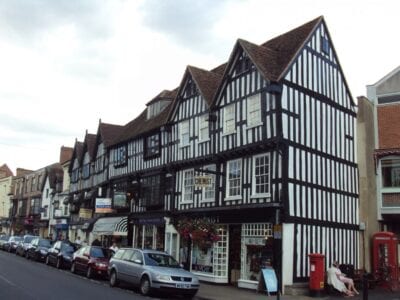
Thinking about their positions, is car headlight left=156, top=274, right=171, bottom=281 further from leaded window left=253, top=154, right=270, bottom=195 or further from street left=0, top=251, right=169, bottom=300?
leaded window left=253, top=154, right=270, bottom=195

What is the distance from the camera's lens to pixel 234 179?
22.4 metres

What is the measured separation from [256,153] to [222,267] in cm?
534

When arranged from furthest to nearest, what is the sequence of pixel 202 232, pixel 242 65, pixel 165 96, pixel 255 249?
1. pixel 165 96
2. pixel 242 65
3. pixel 202 232
4. pixel 255 249

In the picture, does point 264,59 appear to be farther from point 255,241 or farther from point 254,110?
point 255,241

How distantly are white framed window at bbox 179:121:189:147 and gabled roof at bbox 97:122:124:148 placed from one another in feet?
Answer: 37.5

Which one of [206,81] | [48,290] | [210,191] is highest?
[206,81]

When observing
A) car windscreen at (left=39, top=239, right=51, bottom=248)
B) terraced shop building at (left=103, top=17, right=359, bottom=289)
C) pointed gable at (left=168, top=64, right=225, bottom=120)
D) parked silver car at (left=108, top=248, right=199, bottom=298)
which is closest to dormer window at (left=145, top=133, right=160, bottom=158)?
terraced shop building at (left=103, top=17, right=359, bottom=289)

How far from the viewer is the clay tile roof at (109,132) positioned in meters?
37.6

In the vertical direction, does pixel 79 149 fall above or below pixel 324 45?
below

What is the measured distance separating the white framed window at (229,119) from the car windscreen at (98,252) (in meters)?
7.71

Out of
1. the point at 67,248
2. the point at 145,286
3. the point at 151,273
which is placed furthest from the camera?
the point at 67,248

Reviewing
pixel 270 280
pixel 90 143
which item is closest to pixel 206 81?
pixel 270 280

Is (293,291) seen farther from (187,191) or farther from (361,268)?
(187,191)

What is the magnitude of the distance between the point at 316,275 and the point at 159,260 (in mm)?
5838
